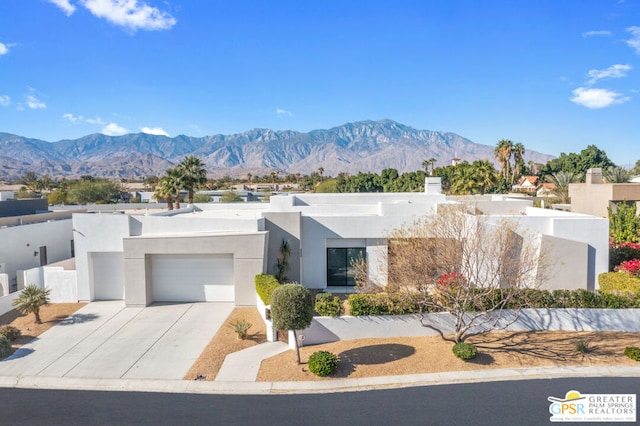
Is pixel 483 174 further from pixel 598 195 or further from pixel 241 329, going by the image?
pixel 241 329

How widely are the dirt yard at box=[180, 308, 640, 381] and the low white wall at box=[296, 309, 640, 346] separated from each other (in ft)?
1.03

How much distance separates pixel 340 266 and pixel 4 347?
15.5 meters

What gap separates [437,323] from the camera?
53.9ft

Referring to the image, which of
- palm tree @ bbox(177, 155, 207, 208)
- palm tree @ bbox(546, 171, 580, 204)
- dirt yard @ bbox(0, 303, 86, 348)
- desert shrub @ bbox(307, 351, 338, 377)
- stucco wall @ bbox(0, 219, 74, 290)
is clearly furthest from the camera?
palm tree @ bbox(546, 171, 580, 204)

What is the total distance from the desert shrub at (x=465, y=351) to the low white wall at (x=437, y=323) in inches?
65.3

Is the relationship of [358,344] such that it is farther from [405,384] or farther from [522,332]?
[522,332]

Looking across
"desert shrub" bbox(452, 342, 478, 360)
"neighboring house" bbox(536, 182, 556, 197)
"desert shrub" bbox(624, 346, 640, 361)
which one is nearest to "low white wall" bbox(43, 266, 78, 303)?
"desert shrub" bbox(452, 342, 478, 360)

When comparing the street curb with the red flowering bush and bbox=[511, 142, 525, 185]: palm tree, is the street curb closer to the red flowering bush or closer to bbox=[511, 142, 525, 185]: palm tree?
the red flowering bush

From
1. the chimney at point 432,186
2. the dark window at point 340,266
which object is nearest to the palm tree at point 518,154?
the chimney at point 432,186

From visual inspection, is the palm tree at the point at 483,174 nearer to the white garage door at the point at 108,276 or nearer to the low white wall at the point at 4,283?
the white garage door at the point at 108,276

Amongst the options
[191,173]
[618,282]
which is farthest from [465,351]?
[191,173]

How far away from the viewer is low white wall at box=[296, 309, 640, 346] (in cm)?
1620

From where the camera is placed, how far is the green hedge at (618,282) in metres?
17.3

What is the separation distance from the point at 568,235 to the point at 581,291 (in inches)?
131
